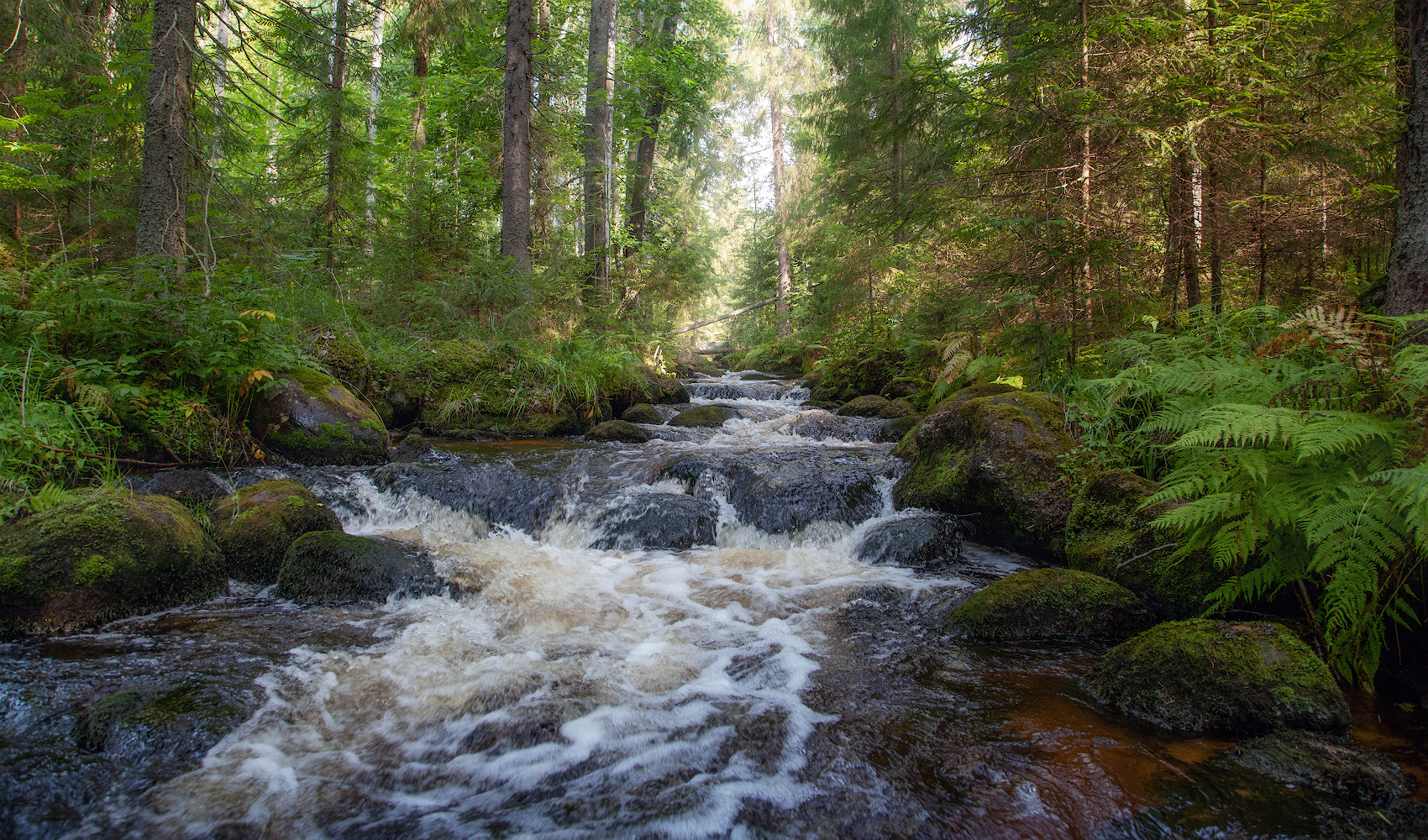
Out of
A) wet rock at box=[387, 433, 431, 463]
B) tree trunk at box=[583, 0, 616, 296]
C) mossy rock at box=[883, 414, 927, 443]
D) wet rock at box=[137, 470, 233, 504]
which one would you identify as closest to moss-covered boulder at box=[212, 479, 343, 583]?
wet rock at box=[137, 470, 233, 504]

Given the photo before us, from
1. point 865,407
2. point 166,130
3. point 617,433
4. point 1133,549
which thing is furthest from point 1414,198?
point 166,130

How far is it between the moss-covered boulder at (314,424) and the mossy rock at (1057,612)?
21.1 feet

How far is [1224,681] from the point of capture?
270cm

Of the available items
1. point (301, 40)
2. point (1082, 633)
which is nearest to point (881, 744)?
point (1082, 633)

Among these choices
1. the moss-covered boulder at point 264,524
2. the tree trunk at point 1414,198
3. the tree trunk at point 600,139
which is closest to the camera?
the tree trunk at point 1414,198

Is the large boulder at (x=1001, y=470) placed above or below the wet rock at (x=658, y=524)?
above

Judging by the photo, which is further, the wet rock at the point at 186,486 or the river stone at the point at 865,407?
the river stone at the point at 865,407

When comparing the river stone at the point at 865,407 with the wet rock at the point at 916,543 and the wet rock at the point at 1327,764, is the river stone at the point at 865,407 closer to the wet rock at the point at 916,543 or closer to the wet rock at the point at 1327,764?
the wet rock at the point at 916,543

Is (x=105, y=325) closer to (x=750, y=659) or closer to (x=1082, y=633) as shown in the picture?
(x=750, y=659)

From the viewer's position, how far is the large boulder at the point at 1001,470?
5.29 meters

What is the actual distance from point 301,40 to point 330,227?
349 cm

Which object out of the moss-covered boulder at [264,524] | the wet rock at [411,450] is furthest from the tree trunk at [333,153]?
the moss-covered boulder at [264,524]

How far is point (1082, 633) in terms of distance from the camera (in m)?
3.67

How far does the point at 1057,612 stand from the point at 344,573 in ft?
15.5
